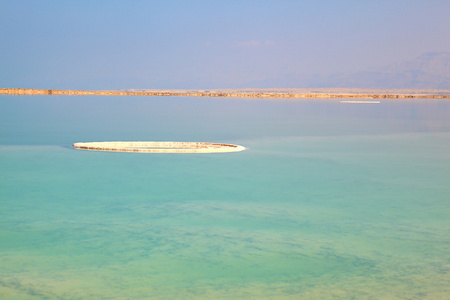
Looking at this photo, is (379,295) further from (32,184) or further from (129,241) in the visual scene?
(32,184)

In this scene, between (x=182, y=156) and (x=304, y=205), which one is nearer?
(x=304, y=205)

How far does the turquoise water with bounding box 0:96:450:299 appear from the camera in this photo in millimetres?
6961

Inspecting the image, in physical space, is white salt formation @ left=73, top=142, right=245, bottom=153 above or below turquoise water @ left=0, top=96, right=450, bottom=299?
above

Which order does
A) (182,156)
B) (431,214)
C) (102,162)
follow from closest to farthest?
1. (431,214)
2. (102,162)
3. (182,156)

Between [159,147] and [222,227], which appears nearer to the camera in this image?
[222,227]

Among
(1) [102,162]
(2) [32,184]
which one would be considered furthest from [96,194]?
(1) [102,162]

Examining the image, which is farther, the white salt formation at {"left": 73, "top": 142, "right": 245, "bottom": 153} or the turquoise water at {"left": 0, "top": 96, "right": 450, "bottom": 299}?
the white salt formation at {"left": 73, "top": 142, "right": 245, "bottom": 153}

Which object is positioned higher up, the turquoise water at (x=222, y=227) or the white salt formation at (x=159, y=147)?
the white salt formation at (x=159, y=147)

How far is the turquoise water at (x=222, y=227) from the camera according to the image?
6961mm

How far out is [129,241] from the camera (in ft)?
27.8

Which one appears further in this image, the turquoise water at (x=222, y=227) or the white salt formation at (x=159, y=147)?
the white salt formation at (x=159, y=147)

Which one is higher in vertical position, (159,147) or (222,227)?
(159,147)

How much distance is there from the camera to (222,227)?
9.29m

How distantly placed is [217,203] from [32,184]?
3778mm
